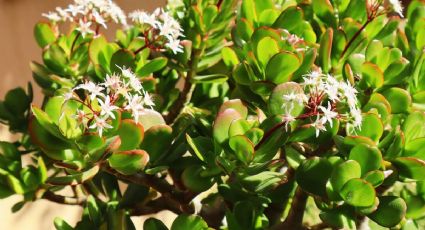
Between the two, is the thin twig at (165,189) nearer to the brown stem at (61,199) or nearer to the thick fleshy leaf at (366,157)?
the brown stem at (61,199)

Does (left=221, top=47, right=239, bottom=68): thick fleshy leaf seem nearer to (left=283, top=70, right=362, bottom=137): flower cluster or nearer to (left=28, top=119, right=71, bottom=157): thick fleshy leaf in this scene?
(left=283, top=70, right=362, bottom=137): flower cluster

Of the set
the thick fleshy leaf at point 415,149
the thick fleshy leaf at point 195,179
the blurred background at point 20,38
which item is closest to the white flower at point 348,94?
the thick fleshy leaf at point 415,149

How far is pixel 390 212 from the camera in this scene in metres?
0.66

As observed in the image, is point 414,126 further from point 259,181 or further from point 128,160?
point 128,160

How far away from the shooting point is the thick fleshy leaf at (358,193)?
619mm

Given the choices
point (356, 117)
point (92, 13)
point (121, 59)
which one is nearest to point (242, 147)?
point (356, 117)

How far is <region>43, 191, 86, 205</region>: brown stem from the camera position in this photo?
32.5 inches

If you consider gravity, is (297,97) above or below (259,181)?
above

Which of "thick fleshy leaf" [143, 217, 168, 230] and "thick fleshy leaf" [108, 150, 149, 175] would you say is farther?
"thick fleshy leaf" [143, 217, 168, 230]

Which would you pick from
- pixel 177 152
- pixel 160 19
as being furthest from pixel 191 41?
pixel 177 152

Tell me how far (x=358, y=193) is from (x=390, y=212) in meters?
0.06

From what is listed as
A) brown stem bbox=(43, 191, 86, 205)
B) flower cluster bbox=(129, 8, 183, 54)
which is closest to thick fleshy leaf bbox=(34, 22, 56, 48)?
flower cluster bbox=(129, 8, 183, 54)

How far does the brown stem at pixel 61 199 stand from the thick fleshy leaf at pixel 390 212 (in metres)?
0.47

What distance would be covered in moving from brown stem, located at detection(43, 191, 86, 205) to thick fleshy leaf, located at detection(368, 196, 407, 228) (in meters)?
0.47
